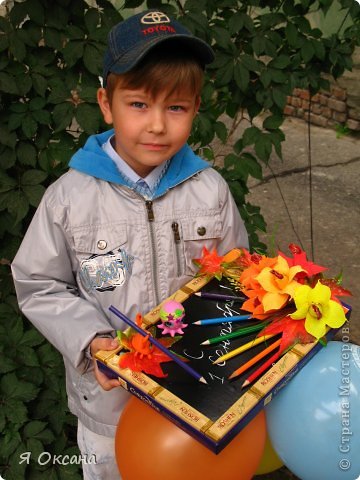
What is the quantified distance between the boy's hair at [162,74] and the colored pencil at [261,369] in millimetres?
704

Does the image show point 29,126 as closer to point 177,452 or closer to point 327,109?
point 177,452

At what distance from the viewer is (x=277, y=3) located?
2.39m

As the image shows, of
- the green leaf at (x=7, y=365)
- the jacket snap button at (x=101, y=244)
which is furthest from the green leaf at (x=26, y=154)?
the green leaf at (x=7, y=365)

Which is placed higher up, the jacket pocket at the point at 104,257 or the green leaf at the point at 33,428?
the jacket pocket at the point at 104,257

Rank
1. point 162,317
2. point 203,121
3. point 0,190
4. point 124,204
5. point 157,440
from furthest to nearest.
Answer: point 203,121, point 0,190, point 124,204, point 162,317, point 157,440

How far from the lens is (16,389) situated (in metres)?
2.32

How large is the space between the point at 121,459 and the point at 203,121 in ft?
4.49

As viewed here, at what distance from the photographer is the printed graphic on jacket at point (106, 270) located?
1.65m

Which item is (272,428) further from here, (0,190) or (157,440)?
(0,190)

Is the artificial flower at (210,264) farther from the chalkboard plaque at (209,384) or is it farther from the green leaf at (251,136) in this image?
the green leaf at (251,136)

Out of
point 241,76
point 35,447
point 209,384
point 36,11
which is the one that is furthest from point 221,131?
point 35,447

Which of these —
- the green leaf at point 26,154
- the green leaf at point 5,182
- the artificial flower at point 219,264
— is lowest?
the green leaf at point 5,182

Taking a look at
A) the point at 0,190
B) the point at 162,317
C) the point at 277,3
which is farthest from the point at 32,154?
the point at 277,3

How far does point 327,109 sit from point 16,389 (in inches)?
170
